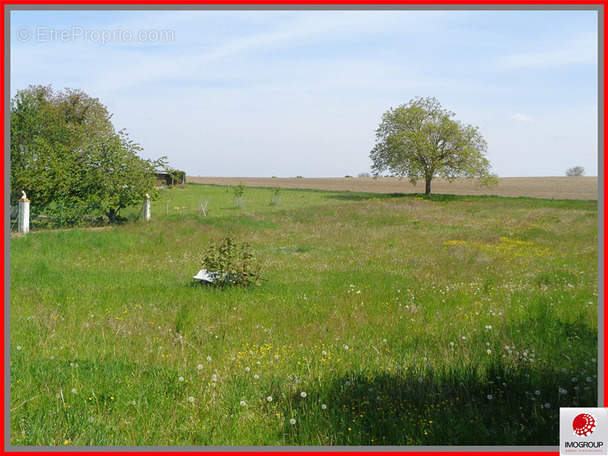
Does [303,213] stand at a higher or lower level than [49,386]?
higher

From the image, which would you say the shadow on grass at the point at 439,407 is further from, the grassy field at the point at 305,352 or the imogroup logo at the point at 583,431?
the imogroup logo at the point at 583,431

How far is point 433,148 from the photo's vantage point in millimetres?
60625

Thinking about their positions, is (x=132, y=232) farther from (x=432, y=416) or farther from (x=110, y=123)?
(x=110, y=123)

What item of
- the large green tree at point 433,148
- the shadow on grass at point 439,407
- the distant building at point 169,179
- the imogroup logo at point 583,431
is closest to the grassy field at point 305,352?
the shadow on grass at point 439,407

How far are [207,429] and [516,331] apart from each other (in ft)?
16.5

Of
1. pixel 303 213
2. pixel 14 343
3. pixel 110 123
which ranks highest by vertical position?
pixel 110 123

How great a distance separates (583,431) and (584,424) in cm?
5

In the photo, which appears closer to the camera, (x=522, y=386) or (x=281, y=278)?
(x=522, y=386)

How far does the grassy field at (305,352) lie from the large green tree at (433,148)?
47.3 metres

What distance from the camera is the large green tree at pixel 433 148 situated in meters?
60.8

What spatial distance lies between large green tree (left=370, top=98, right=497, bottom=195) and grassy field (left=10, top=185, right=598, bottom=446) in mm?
47330

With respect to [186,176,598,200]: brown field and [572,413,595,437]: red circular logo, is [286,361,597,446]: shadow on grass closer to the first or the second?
[572,413,595,437]: red circular logo

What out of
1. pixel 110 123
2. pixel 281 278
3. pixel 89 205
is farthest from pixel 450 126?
pixel 281 278

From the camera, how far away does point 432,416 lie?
12.9ft
